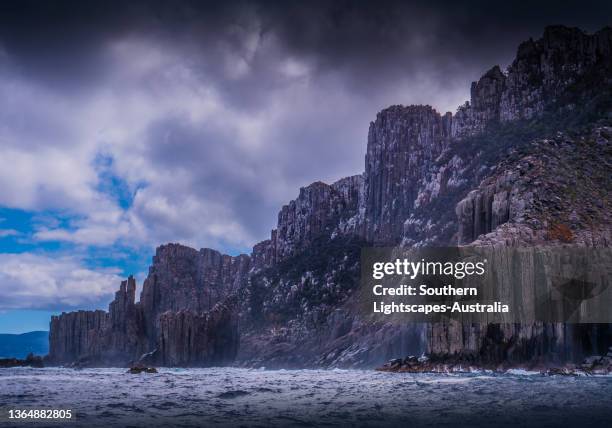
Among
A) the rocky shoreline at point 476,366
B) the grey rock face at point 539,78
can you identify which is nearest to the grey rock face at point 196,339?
the grey rock face at point 539,78

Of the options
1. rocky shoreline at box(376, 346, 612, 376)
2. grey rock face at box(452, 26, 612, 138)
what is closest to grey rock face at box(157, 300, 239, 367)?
grey rock face at box(452, 26, 612, 138)

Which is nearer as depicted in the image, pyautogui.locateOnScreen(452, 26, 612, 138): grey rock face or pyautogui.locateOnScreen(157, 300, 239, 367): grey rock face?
pyautogui.locateOnScreen(452, 26, 612, 138): grey rock face

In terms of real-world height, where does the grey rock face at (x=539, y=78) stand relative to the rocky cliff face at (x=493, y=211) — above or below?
above

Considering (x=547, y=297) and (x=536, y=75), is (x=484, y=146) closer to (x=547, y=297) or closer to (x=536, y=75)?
(x=536, y=75)

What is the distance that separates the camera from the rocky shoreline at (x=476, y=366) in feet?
196

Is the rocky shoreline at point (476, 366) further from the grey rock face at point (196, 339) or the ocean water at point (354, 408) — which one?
the grey rock face at point (196, 339)

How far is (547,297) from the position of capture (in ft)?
218

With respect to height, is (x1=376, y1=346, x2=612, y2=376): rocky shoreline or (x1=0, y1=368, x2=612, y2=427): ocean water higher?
(x1=0, y1=368, x2=612, y2=427): ocean water

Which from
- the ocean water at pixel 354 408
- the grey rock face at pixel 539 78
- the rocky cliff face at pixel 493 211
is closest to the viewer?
the ocean water at pixel 354 408

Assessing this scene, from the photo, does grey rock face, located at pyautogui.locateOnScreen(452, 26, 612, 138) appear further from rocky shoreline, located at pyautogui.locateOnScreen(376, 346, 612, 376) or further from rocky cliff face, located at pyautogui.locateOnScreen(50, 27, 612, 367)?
rocky shoreline, located at pyautogui.locateOnScreen(376, 346, 612, 376)

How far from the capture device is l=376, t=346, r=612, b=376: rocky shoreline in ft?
196

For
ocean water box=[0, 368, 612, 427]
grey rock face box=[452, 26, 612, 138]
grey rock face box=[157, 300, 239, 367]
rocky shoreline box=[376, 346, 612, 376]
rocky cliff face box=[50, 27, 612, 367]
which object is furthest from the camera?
grey rock face box=[157, 300, 239, 367]

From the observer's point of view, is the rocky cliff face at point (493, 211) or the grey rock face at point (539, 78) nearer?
the rocky cliff face at point (493, 211)

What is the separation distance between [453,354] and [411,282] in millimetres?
32461
